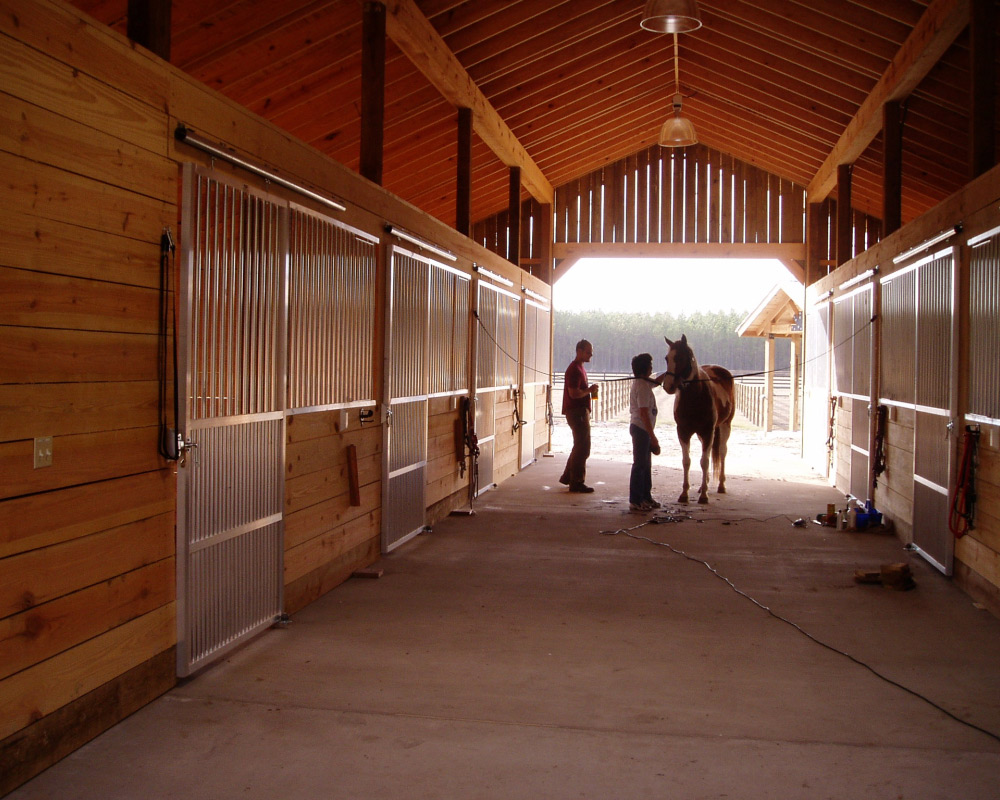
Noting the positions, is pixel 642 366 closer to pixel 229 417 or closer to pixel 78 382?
pixel 229 417

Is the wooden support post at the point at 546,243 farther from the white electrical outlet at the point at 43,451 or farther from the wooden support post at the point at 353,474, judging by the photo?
the white electrical outlet at the point at 43,451

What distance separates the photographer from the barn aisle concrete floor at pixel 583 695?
252cm

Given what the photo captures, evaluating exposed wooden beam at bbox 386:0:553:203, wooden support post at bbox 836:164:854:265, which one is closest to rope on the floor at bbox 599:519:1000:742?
exposed wooden beam at bbox 386:0:553:203

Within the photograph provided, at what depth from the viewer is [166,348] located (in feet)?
9.91

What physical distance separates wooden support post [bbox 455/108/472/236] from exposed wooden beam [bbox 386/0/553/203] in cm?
13

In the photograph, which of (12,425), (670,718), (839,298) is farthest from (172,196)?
(839,298)

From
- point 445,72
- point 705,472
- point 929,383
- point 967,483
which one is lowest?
point 705,472

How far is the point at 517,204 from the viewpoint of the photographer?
10461 mm

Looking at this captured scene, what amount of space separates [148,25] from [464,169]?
197 inches

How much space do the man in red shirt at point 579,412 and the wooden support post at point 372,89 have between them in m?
3.68

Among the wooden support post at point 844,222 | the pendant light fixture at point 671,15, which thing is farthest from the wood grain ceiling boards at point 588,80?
the pendant light fixture at point 671,15

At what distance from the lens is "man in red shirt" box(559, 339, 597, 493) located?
8.60 metres

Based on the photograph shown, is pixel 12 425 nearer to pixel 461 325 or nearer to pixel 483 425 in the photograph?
pixel 461 325

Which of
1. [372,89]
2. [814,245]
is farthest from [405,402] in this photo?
[814,245]
